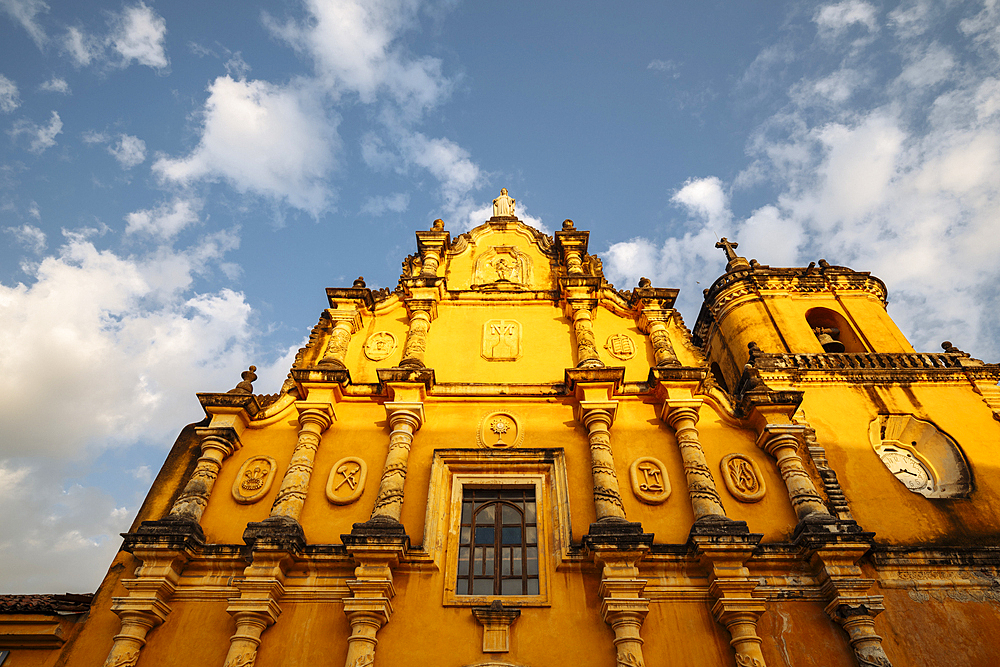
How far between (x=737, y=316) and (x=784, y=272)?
2229mm

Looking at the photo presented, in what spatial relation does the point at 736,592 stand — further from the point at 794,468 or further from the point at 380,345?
the point at 380,345

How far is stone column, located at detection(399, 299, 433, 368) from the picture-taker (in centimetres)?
1174

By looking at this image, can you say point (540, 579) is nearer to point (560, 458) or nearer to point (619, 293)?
point (560, 458)

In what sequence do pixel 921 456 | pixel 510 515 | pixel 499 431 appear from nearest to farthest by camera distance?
pixel 510 515
pixel 499 431
pixel 921 456

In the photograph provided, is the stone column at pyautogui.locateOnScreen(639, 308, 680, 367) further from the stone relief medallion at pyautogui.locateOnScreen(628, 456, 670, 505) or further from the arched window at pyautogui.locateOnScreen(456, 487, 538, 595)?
the arched window at pyautogui.locateOnScreen(456, 487, 538, 595)

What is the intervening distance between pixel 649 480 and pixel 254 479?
6663 millimetres

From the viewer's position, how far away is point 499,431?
35.8 ft

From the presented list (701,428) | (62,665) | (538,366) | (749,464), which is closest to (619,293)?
(538,366)

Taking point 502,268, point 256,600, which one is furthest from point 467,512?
point 502,268

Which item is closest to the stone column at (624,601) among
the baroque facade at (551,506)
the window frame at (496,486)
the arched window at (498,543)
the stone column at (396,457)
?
the baroque facade at (551,506)

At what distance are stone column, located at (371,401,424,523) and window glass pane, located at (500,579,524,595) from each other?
1875 mm

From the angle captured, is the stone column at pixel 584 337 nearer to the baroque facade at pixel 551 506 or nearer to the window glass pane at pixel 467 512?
the baroque facade at pixel 551 506

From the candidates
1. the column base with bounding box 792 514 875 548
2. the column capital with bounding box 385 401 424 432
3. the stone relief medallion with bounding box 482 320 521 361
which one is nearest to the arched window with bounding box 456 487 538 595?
the column capital with bounding box 385 401 424 432

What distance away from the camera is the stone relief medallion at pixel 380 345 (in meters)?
12.6
